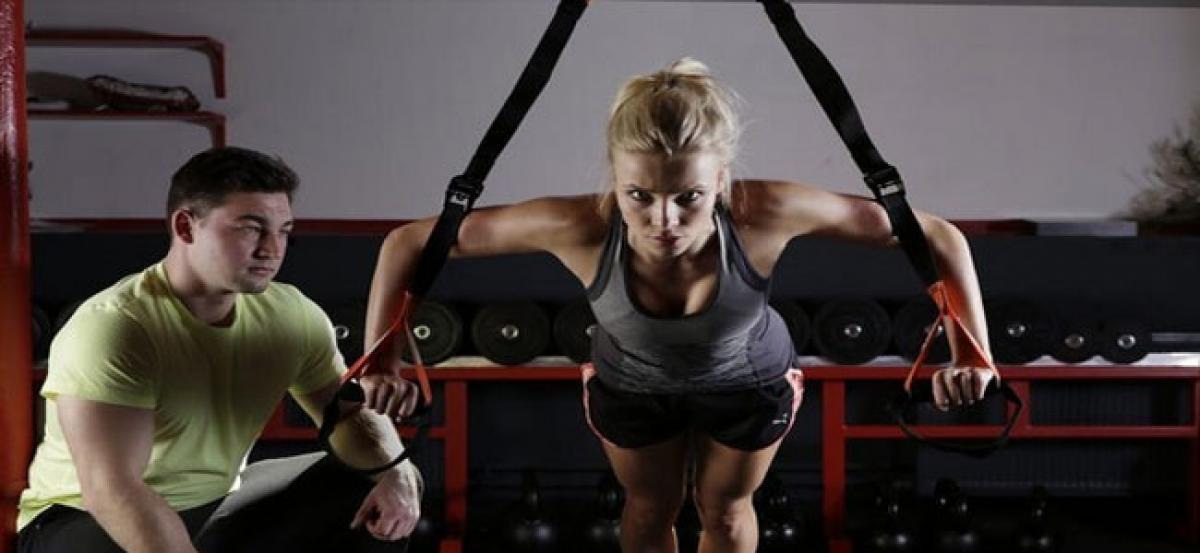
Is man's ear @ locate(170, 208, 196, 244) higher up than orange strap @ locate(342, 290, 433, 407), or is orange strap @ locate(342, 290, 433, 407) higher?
man's ear @ locate(170, 208, 196, 244)

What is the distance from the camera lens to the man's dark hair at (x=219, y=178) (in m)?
2.09

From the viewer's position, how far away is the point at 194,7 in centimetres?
463

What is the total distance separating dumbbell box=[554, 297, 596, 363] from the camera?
4.11 metres

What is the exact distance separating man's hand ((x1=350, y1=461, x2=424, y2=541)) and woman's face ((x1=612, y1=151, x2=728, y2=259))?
705 mm

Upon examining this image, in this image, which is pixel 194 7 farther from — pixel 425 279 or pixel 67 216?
pixel 425 279

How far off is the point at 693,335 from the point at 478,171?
0.43 metres

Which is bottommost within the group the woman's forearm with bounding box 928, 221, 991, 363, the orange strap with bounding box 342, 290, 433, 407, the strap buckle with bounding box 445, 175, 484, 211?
the orange strap with bounding box 342, 290, 433, 407

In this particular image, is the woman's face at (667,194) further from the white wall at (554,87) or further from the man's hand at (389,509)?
the white wall at (554,87)

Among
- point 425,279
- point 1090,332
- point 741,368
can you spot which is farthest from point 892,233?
point 1090,332

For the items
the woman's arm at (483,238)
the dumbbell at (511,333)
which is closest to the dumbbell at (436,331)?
the dumbbell at (511,333)

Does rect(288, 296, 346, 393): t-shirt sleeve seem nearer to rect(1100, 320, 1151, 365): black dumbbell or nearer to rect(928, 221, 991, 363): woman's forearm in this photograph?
rect(928, 221, 991, 363): woman's forearm

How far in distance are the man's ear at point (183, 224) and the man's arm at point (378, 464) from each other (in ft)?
1.26

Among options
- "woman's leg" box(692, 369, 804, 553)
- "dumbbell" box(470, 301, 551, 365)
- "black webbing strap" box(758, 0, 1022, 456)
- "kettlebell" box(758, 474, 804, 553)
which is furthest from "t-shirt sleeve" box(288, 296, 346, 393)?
"kettlebell" box(758, 474, 804, 553)

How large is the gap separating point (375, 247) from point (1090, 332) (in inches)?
86.7
